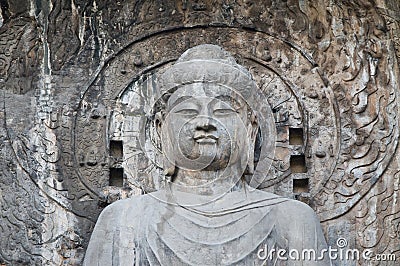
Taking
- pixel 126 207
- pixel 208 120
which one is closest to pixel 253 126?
pixel 208 120

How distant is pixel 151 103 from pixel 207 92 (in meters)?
0.83

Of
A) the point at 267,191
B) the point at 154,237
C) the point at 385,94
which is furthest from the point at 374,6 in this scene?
the point at 154,237

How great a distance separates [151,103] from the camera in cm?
1145

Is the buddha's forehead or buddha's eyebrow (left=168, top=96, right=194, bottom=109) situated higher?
the buddha's forehead

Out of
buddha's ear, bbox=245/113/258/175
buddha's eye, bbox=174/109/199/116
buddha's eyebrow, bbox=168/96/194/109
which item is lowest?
buddha's ear, bbox=245/113/258/175

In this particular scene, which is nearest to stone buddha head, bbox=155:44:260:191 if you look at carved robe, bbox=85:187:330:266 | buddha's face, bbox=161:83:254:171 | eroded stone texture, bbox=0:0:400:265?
buddha's face, bbox=161:83:254:171

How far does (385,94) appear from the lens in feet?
37.6

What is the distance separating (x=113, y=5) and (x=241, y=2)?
2.60 ft

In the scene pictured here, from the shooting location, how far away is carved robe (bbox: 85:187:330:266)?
417 inches

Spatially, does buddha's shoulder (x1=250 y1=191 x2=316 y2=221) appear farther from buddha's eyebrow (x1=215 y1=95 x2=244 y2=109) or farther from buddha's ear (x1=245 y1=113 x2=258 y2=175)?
buddha's eyebrow (x1=215 y1=95 x2=244 y2=109)

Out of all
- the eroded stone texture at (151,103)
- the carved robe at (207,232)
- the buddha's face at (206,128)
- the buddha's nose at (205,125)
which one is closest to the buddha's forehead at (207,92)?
the buddha's face at (206,128)

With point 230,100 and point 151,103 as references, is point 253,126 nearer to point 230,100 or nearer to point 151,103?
point 230,100

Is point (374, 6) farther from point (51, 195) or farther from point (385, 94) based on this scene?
point (51, 195)

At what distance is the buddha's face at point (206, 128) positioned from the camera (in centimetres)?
1061
